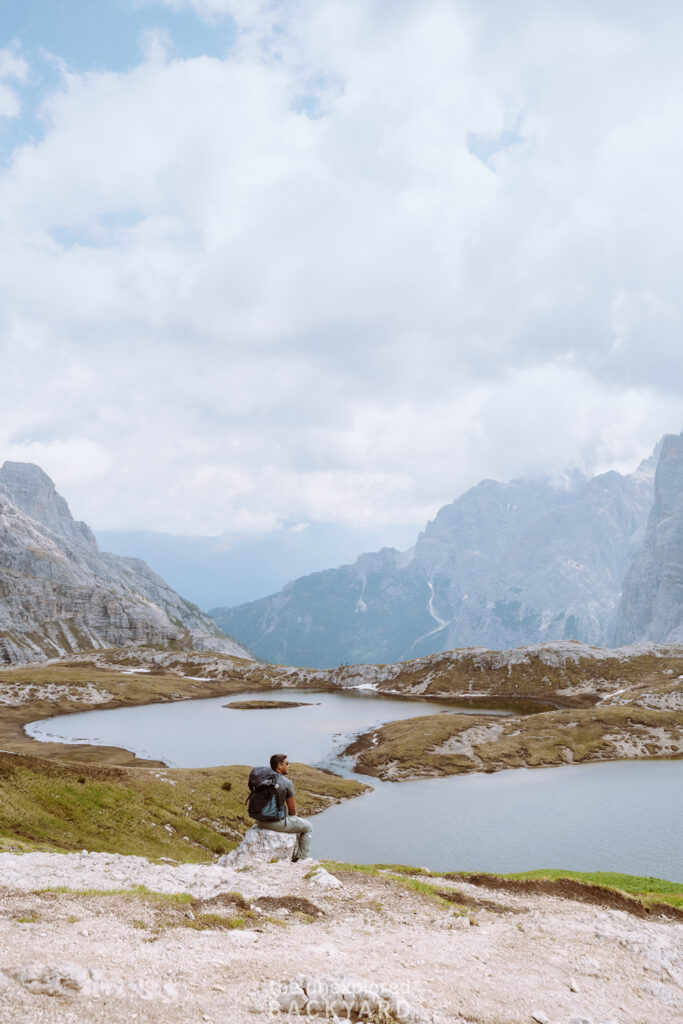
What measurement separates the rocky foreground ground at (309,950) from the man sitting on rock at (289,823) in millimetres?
1312

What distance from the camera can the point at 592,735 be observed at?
314 feet

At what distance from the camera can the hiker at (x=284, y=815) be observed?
24.1m

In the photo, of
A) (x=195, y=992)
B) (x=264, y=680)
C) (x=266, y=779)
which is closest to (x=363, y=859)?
(x=266, y=779)

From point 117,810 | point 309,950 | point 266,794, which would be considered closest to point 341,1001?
point 309,950

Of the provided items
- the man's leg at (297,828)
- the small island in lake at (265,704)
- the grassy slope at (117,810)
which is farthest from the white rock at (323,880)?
the small island in lake at (265,704)

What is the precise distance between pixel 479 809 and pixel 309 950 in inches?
2209

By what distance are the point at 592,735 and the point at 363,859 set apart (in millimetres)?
63135

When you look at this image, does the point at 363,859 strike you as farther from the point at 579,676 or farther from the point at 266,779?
the point at 579,676

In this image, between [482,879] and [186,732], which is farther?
[186,732]

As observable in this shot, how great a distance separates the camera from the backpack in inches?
938

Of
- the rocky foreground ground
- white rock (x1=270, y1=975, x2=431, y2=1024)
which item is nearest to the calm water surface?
the rocky foreground ground

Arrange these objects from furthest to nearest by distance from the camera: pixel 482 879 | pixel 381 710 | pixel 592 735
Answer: pixel 381 710 < pixel 592 735 < pixel 482 879

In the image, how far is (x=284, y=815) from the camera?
2492cm

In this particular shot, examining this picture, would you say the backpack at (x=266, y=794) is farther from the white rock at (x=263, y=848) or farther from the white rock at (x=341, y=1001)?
the white rock at (x=341, y=1001)
